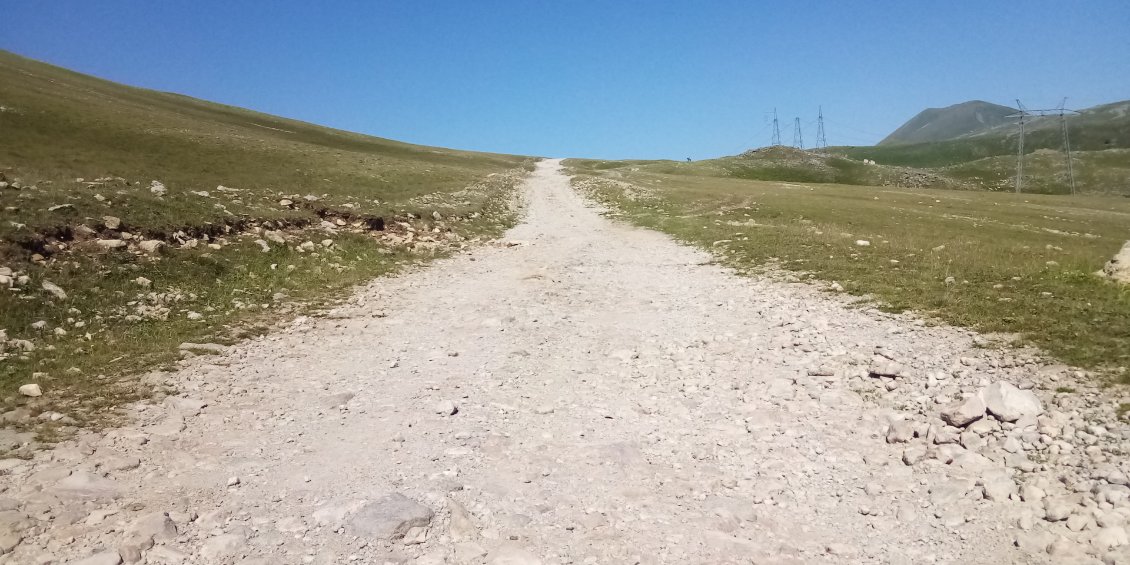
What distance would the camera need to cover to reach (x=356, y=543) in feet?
19.2

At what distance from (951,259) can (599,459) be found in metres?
17.3

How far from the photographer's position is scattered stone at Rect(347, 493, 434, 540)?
19.8 feet

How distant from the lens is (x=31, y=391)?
8805mm

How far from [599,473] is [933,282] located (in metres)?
13.1

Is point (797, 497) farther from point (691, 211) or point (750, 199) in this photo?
point (750, 199)

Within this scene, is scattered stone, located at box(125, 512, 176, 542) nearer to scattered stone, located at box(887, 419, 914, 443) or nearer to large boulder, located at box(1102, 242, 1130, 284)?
scattered stone, located at box(887, 419, 914, 443)

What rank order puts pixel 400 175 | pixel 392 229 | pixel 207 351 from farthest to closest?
1. pixel 400 175
2. pixel 392 229
3. pixel 207 351

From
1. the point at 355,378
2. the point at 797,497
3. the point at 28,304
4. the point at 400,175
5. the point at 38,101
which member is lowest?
the point at 797,497

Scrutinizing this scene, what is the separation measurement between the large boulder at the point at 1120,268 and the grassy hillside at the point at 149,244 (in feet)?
72.2

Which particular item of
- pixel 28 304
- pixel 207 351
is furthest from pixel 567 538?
pixel 28 304

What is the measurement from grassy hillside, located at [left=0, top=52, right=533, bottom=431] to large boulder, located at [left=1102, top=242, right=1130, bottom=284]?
72.2 ft

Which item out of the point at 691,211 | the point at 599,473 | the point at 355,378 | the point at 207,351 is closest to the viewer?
the point at 599,473

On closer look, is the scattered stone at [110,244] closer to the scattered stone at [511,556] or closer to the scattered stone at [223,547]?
the scattered stone at [223,547]

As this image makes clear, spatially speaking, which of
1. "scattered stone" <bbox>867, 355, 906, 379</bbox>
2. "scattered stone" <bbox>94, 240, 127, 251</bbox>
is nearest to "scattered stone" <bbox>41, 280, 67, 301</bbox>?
"scattered stone" <bbox>94, 240, 127, 251</bbox>
